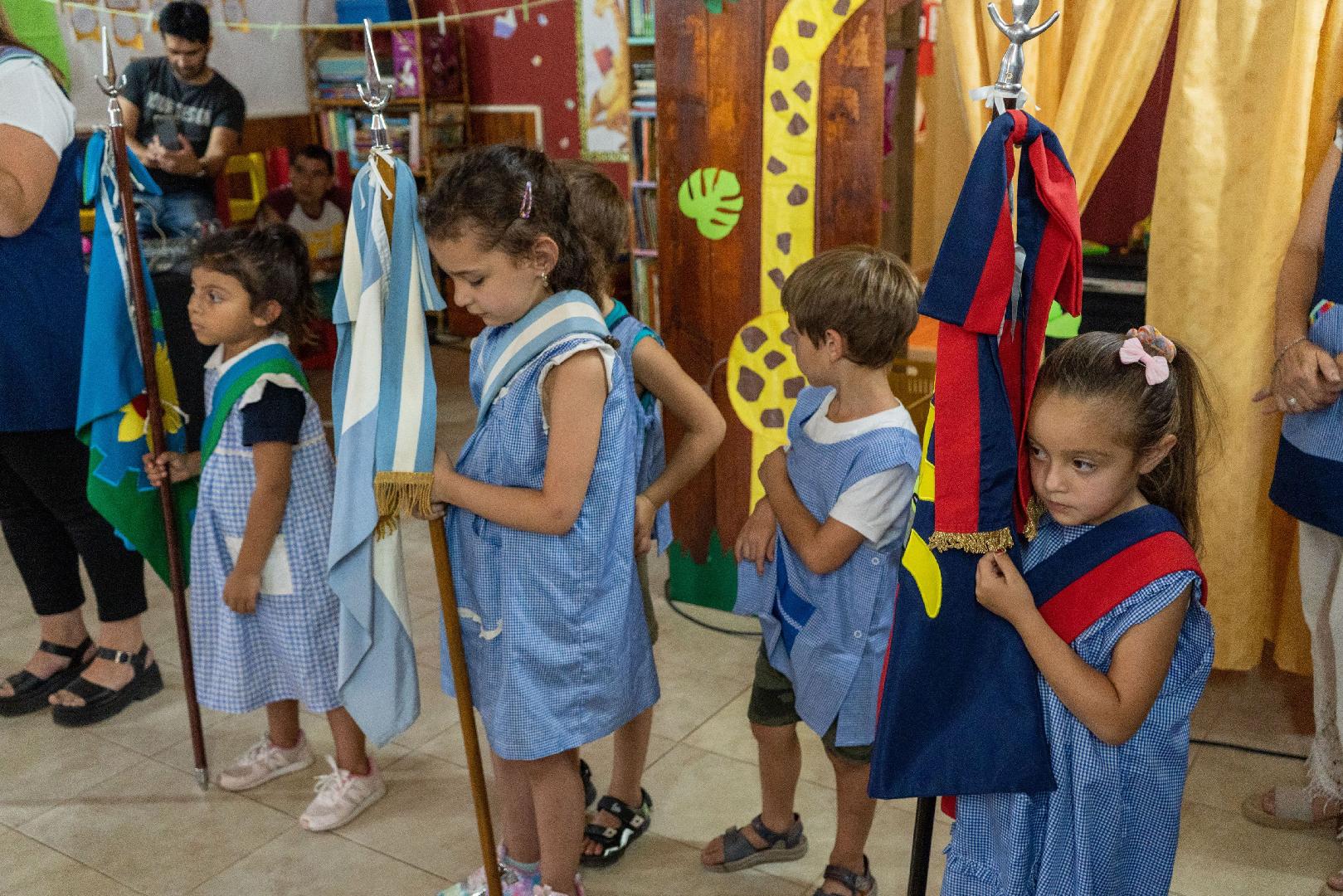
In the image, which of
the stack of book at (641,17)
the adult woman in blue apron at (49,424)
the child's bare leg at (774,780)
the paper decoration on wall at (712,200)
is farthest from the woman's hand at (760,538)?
the stack of book at (641,17)

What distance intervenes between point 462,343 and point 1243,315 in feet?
14.4

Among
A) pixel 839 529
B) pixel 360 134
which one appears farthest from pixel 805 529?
pixel 360 134

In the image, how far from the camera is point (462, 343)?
6148 mm

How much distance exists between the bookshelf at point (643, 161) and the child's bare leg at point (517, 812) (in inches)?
127

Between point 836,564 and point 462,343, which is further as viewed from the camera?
point 462,343

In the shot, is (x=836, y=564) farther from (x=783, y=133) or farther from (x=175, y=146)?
(x=175, y=146)

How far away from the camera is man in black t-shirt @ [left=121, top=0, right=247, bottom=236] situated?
4.32m

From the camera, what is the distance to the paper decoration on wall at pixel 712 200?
2820 mm

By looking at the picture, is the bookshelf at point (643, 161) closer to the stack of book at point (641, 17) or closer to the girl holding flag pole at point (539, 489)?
the stack of book at point (641, 17)

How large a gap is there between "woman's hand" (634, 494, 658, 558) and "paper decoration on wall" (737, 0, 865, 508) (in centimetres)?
76

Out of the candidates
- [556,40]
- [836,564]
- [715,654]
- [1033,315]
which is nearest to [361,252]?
[836,564]

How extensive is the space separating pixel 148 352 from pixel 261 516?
0.39 metres

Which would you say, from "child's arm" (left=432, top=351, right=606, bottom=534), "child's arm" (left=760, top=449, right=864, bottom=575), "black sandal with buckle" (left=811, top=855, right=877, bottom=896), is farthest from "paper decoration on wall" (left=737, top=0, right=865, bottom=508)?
"child's arm" (left=432, top=351, right=606, bottom=534)

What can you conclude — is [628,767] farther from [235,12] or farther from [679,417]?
[235,12]
